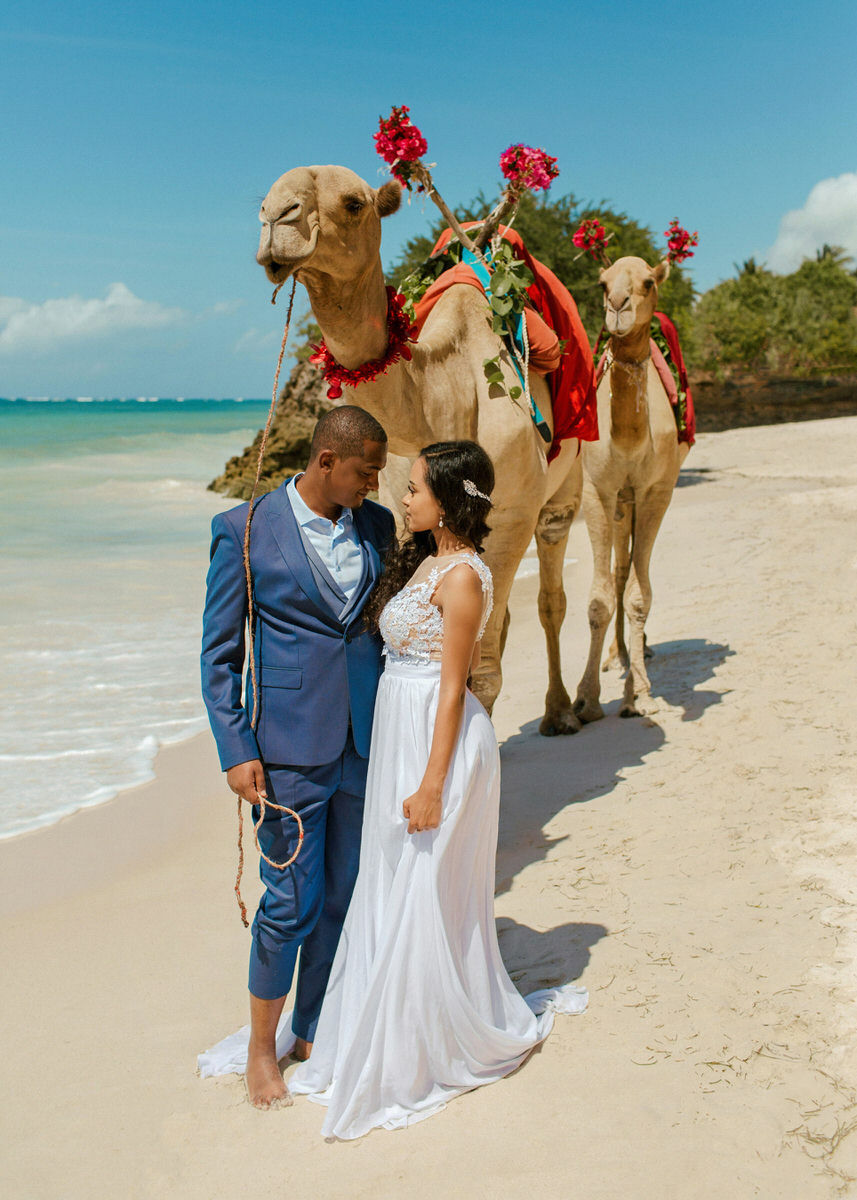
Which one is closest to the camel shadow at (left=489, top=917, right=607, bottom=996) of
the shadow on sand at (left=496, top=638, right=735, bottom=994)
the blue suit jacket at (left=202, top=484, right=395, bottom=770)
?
the shadow on sand at (left=496, top=638, right=735, bottom=994)

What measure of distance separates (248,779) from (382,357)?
1.84 m

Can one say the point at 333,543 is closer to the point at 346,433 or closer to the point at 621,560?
the point at 346,433

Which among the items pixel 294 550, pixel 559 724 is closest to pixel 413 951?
pixel 294 550

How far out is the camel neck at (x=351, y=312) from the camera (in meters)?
3.82

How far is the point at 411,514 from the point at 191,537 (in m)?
16.4

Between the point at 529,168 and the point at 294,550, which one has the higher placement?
the point at 529,168

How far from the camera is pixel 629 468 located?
686 cm

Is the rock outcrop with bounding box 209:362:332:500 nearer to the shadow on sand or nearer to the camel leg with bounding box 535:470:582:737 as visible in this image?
the shadow on sand

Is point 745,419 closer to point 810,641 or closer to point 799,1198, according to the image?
point 810,641

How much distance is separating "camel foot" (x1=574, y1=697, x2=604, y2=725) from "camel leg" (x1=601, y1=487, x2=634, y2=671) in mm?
1060

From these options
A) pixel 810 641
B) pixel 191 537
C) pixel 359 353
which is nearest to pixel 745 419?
pixel 191 537

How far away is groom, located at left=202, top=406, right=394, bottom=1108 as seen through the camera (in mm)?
3111

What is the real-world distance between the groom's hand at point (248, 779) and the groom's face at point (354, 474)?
84cm

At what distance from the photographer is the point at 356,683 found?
319 cm
